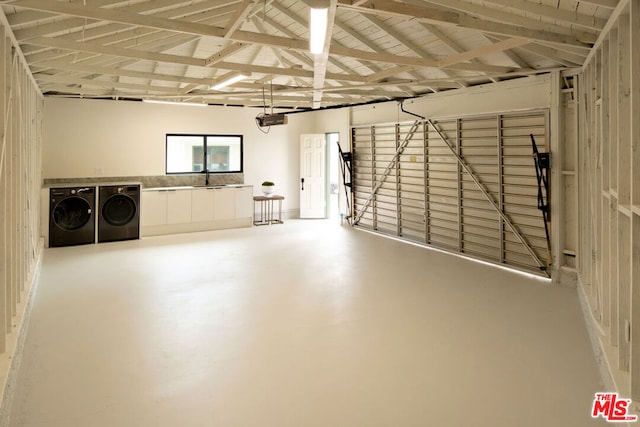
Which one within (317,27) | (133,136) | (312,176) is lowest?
(312,176)

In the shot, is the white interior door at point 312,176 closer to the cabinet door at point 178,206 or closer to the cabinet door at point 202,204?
the cabinet door at point 202,204

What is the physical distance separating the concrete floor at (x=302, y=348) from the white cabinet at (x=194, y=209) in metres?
2.48

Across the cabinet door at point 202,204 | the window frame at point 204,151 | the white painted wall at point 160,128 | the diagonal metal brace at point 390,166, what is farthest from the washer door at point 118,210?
the diagonal metal brace at point 390,166

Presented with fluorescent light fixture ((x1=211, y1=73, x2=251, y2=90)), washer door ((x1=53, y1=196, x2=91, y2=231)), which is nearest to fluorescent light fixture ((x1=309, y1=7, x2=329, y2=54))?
fluorescent light fixture ((x1=211, y1=73, x2=251, y2=90))

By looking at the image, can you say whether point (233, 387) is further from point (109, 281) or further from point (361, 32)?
point (361, 32)

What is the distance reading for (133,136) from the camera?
929 centimetres

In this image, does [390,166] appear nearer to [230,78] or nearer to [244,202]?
[244,202]

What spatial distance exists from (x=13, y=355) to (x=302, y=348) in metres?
2.16

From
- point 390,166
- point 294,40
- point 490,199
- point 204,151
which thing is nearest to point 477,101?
point 490,199

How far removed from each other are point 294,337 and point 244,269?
2.68m

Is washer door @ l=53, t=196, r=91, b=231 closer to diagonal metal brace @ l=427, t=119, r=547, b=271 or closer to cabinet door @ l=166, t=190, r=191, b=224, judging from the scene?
cabinet door @ l=166, t=190, r=191, b=224

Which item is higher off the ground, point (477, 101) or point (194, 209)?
point (477, 101)

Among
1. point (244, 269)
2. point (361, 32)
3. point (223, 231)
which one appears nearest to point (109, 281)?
point (244, 269)

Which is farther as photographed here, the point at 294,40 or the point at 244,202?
the point at 244,202
